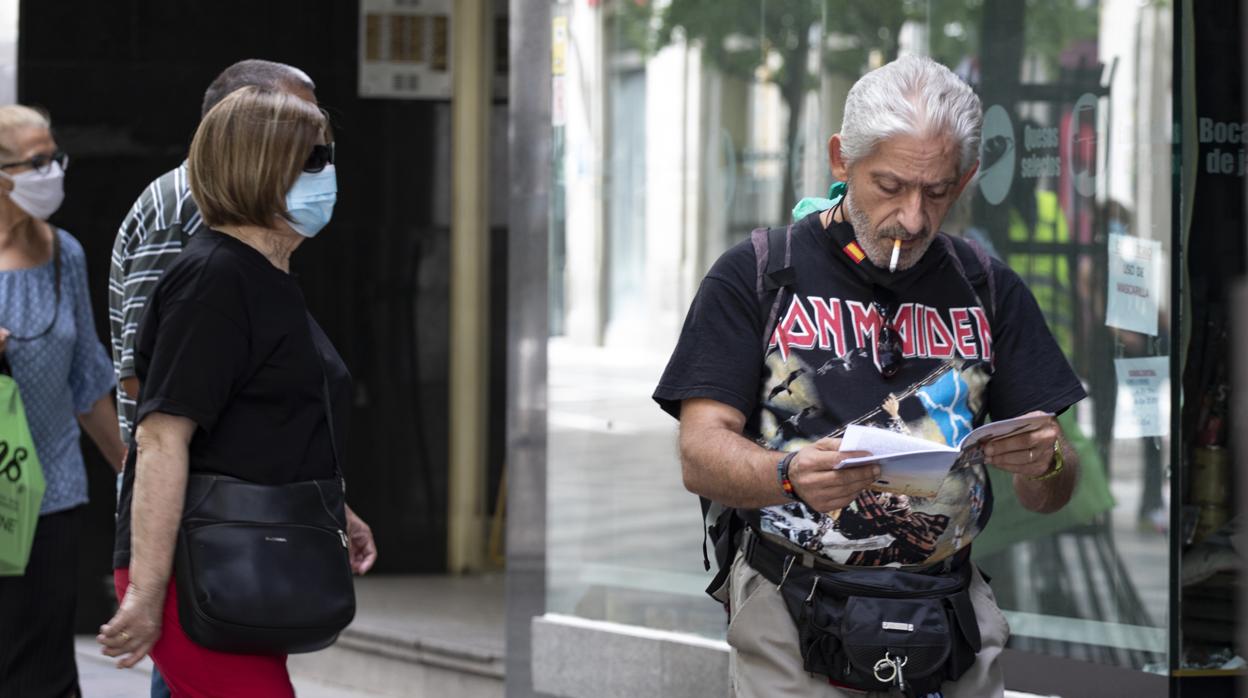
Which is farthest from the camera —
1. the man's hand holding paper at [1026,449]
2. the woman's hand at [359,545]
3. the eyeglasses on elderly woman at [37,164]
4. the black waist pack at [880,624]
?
the eyeglasses on elderly woman at [37,164]

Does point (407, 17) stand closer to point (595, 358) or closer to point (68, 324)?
point (595, 358)

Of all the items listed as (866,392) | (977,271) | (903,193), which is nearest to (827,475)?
(866,392)

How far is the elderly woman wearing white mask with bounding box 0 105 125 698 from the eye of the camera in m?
4.71

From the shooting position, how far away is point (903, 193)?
114 inches

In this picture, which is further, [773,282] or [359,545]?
[359,545]

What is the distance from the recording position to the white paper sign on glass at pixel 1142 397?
16.4ft

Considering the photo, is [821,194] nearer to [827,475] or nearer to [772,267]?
[772,267]

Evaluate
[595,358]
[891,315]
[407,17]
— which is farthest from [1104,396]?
[407,17]

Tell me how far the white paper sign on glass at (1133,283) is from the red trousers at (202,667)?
9.30 feet

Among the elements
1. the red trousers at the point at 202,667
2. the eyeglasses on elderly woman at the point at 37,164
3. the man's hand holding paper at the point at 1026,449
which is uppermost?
the eyeglasses on elderly woman at the point at 37,164

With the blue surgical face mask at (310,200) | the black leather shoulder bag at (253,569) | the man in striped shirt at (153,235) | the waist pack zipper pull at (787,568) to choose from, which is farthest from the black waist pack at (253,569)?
the man in striped shirt at (153,235)

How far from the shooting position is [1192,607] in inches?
184

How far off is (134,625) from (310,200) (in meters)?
0.85

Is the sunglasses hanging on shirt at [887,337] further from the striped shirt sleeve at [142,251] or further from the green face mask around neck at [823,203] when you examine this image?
the striped shirt sleeve at [142,251]
